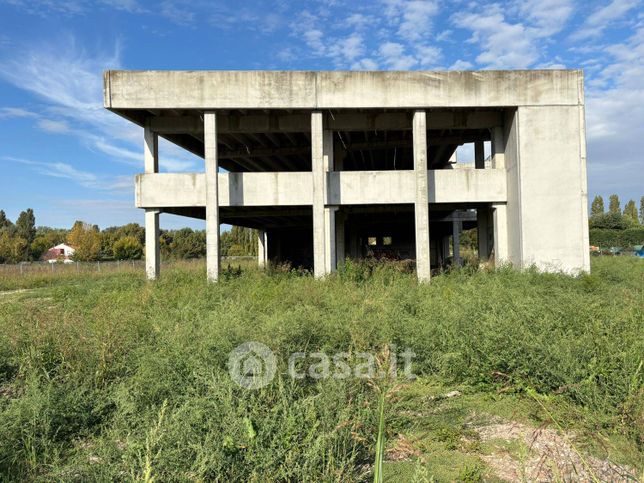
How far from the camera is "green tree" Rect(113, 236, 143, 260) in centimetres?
5041

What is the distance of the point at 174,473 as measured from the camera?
2.62 m

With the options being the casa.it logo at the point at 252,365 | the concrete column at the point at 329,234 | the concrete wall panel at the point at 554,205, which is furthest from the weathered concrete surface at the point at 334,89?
the casa.it logo at the point at 252,365

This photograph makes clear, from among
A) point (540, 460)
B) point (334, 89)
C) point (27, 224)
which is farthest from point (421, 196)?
point (27, 224)

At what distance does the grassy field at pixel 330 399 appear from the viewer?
2.89 meters

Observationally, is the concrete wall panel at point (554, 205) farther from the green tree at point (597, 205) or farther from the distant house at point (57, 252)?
the green tree at point (597, 205)

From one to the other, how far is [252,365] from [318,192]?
1044cm

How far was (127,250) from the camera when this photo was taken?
51.4 metres

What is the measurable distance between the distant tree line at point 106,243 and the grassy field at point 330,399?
121 ft

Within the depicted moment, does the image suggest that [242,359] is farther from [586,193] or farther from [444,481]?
[586,193]

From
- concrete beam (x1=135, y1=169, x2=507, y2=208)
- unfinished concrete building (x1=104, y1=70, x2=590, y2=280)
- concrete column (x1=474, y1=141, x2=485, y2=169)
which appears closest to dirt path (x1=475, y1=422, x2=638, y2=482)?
unfinished concrete building (x1=104, y1=70, x2=590, y2=280)

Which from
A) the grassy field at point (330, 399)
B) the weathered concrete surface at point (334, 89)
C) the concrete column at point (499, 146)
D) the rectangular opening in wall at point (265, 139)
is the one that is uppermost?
the weathered concrete surface at point (334, 89)

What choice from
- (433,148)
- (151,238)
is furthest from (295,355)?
(433,148)

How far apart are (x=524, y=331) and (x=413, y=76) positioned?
11162 mm

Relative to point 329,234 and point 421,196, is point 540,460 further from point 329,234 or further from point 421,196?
point 421,196
